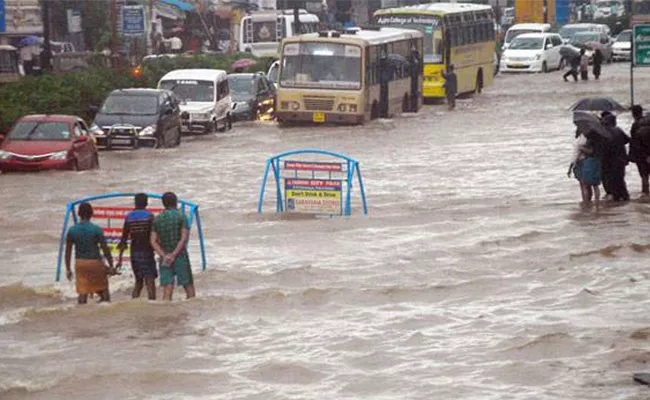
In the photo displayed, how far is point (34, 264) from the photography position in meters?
22.5

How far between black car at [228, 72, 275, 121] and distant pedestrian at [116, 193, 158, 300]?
27.5 meters

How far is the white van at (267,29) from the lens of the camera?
220ft

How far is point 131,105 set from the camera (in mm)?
37281

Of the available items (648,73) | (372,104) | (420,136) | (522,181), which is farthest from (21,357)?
(648,73)

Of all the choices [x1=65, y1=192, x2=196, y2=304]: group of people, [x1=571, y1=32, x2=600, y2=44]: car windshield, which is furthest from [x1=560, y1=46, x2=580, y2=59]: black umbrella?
[x1=65, y1=192, x2=196, y2=304]: group of people

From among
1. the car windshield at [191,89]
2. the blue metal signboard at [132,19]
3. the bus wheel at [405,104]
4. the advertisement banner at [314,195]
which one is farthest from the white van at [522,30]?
the advertisement banner at [314,195]

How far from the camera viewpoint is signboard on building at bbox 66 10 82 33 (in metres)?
68.1

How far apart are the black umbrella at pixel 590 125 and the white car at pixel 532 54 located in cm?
4094

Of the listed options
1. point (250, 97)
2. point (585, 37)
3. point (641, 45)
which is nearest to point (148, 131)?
point (250, 97)

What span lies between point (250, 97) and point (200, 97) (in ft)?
15.7

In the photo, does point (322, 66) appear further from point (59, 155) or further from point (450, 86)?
point (59, 155)

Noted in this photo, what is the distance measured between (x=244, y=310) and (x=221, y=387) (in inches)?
150

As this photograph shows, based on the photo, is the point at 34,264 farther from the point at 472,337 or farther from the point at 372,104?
the point at 372,104

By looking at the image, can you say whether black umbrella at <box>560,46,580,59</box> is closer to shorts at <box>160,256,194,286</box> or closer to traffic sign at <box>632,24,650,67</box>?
traffic sign at <box>632,24,650,67</box>
